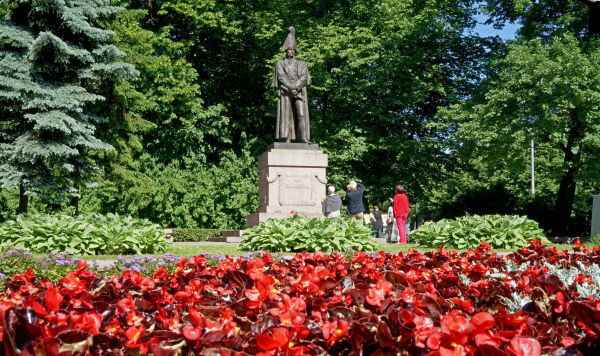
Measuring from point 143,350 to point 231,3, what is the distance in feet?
84.1

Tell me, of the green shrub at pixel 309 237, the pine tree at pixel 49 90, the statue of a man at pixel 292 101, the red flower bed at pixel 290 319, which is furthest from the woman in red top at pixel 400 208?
the red flower bed at pixel 290 319

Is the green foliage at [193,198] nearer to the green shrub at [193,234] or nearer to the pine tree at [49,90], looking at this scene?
the green shrub at [193,234]

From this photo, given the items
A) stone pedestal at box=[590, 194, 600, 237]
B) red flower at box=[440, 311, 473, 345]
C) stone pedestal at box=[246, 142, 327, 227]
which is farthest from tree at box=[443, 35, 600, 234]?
red flower at box=[440, 311, 473, 345]

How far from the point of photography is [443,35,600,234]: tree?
1616cm

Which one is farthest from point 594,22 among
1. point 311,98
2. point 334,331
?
point 334,331

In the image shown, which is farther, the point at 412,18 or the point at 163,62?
the point at 412,18

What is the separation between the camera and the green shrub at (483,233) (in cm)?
1023

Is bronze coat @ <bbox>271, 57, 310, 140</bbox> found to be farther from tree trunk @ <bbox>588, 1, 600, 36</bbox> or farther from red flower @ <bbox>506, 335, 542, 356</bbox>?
red flower @ <bbox>506, 335, 542, 356</bbox>

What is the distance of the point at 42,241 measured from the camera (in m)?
9.41

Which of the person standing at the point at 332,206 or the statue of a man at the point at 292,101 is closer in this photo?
the person standing at the point at 332,206

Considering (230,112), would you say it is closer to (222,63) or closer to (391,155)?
(222,63)

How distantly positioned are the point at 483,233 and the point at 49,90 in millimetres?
10923

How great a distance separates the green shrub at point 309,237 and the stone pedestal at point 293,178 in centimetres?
417

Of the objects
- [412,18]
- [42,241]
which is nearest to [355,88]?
[412,18]
